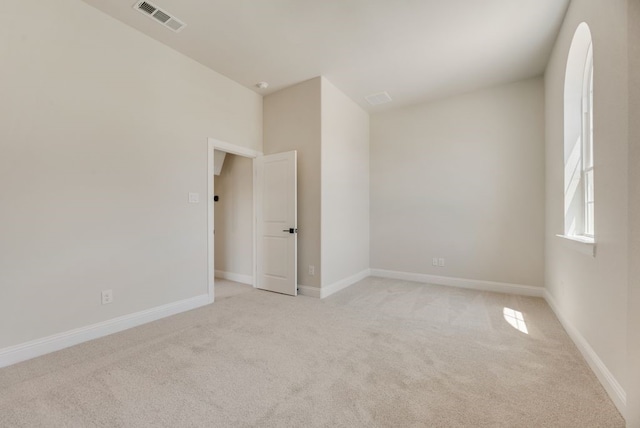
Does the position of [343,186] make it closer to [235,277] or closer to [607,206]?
[235,277]

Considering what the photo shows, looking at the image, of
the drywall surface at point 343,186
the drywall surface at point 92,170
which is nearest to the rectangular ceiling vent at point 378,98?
the drywall surface at point 343,186

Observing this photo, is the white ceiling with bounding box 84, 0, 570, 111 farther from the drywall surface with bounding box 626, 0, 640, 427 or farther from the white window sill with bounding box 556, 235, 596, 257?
the white window sill with bounding box 556, 235, 596, 257

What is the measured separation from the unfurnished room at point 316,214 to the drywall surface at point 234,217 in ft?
0.17

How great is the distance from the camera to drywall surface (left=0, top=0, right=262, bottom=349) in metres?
2.14

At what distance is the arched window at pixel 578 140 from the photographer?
2473 mm

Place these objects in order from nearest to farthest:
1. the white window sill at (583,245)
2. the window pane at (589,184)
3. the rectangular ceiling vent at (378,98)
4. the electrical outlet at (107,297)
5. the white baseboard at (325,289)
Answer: the white window sill at (583,245) → the window pane at (589,184) → the electrical outlet at (107,297) → the white baseboard at (325,289) → the rectangular ceiling vent at (378,98)

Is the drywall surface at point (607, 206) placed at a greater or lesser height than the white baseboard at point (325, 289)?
greater

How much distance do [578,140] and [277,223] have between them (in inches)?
140

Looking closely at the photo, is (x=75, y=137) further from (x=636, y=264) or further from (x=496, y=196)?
(x=496, y=196)

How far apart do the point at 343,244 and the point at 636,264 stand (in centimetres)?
321

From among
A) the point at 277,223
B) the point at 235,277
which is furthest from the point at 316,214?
the point at 235,277

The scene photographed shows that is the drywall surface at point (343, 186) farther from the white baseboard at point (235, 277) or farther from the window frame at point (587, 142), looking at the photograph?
the window frame at point (587, 142)

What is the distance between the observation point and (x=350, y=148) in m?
4.57

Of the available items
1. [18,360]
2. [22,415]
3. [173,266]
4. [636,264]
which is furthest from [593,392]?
[18,360]
